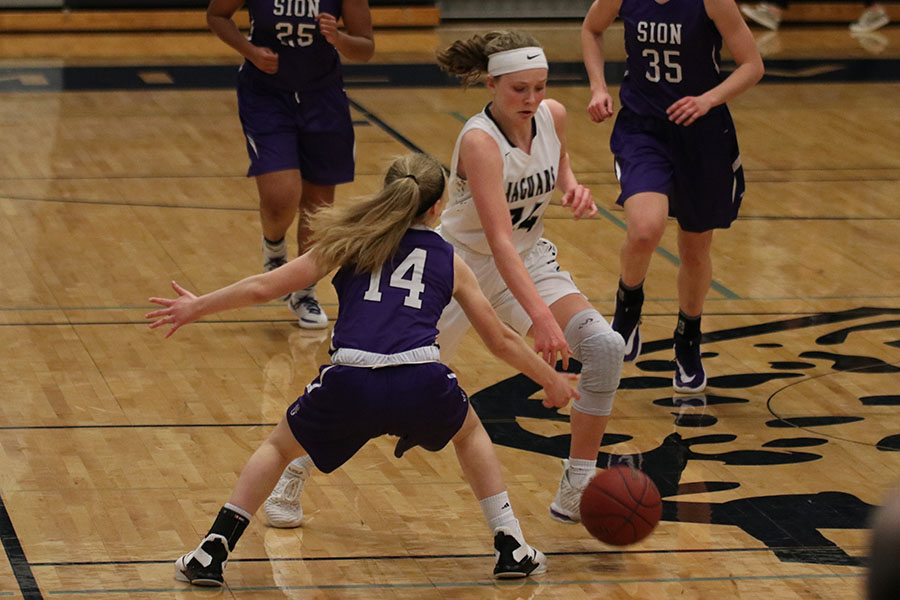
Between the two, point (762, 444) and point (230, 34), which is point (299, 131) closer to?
point (230, 34)

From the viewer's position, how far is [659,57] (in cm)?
511

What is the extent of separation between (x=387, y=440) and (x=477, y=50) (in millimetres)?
1469

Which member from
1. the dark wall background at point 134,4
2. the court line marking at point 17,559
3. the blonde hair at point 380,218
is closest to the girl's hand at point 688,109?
the blonde hair at point 380,218

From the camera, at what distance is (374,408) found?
3.49 metres

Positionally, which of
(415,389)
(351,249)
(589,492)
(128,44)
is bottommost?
(128,44)

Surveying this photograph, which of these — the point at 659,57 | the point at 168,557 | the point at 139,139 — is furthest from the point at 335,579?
the point at 139,139

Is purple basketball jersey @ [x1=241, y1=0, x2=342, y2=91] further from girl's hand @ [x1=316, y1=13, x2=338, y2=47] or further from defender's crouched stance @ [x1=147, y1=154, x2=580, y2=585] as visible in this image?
defender's crouched stance @ [x1=147, y1=154, x2=580, y2=585]

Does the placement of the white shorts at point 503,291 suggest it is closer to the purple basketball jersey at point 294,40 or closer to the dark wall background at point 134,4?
the purple basketball jersey at point 294,40

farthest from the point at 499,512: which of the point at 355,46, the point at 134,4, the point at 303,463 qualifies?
the point at 134,4

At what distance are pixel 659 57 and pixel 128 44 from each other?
31.6 feet

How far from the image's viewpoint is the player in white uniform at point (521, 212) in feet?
13.3

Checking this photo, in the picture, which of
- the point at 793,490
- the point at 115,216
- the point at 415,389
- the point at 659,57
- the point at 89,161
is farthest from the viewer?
the point at 89,161

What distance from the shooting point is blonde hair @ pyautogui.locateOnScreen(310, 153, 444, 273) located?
11.7ft

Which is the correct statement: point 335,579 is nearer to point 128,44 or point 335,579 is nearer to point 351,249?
point 351,249
